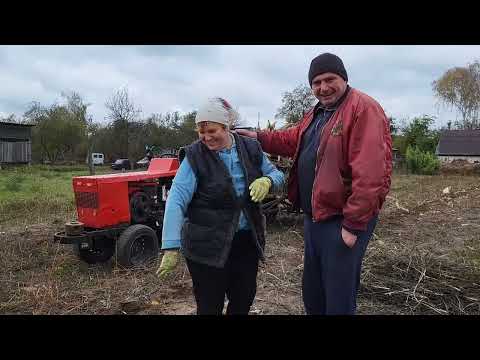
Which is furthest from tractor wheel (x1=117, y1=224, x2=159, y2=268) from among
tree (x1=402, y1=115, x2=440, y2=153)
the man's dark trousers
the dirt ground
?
tree (x1=402, y1=115, x2=440, y2=153)

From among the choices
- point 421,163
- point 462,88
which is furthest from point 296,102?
point 462,88

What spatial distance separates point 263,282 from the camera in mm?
4961

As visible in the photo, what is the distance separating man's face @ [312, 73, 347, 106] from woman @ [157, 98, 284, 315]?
515 mm

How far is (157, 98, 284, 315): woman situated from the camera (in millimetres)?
2480

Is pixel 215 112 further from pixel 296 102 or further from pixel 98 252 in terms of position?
pixel 296 102

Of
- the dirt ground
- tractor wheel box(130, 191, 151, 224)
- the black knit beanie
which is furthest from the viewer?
tractor wheel box(130, 191, 151, 224)

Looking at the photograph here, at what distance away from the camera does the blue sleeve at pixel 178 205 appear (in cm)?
246

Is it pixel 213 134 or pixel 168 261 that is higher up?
pixel 213 134

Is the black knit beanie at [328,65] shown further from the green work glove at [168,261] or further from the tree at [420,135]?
the tree at [420,135]

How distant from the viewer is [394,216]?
33.2ft

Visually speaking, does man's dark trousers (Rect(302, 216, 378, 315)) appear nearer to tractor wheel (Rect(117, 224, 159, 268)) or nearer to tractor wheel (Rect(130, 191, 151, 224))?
tractor wheel (Rect(117, 224, 159, 268))

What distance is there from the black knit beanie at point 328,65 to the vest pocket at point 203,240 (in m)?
1.06

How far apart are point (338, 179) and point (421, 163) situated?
3583 centimetres

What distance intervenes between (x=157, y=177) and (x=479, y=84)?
57.0m
